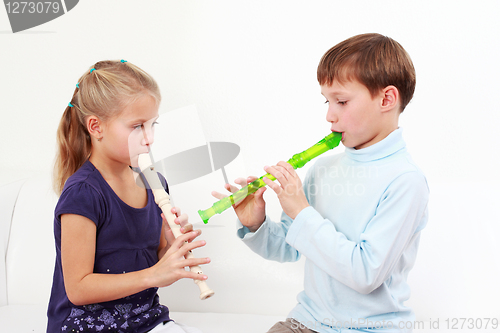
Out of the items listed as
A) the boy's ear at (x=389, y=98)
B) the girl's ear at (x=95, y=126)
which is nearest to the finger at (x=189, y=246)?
the girl's ear at (x=95, y=126)

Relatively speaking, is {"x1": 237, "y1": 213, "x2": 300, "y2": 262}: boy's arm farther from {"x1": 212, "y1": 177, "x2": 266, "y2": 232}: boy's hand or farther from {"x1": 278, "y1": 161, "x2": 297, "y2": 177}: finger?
{"x1": 278, "y1": 161, "x2": 297, "y2": 177}: finger

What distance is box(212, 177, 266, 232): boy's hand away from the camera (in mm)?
1042

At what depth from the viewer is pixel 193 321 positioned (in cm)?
129

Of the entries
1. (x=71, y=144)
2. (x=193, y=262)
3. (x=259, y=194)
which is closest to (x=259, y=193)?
(x=259, y=194)

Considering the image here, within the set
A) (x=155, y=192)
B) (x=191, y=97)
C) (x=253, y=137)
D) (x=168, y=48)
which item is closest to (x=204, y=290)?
(x=155, y=192)

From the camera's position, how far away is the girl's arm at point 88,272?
931 mm

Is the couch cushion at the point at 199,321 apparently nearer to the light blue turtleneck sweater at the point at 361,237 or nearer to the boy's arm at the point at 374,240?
the light blue turtleneck sweater at the point at 361,237

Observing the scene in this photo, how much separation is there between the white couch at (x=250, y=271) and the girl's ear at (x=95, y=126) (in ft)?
1.71

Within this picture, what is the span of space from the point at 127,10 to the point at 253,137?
64 cm

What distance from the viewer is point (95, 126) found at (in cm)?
102

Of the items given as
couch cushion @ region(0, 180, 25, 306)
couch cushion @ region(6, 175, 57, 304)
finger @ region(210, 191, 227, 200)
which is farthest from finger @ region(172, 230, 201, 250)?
couch cushion @ region(0, 180, 25, 306)

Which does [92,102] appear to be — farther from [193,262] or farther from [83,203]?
[193,262]

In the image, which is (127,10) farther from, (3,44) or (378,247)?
(378,247)

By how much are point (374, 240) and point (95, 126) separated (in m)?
0.64
